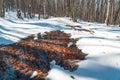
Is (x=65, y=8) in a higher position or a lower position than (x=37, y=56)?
higher

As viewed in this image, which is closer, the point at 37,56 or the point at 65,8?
the point at 37,56

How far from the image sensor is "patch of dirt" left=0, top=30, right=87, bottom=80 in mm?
10977

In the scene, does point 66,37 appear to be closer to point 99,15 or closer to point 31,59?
point 31,59

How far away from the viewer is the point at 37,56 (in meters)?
12.5

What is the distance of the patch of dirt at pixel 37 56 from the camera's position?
1098cm

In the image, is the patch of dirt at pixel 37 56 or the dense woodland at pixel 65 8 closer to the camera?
the patch of dirt at pixel 37 56

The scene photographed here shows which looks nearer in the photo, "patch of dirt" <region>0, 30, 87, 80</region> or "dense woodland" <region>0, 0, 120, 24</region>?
"patch of dirt" <region>0, 30, 87, 80</region>

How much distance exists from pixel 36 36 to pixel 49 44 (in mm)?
2587

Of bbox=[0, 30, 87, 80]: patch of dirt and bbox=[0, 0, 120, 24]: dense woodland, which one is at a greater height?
bbox=[0, 0, 120, 24]: dense woodland

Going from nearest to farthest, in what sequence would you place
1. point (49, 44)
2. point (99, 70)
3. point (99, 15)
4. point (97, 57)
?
point (99, 70) < point (97, 57) < point (49, 44) < point (99, 15)

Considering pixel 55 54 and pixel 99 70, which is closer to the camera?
pixel 99 70

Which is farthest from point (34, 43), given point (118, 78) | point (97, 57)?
point (118, 78)

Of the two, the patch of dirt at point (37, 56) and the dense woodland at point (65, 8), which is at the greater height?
the dense woodland at point (65, 8)

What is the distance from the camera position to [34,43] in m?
14.6
